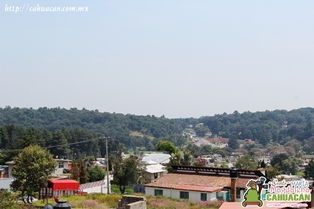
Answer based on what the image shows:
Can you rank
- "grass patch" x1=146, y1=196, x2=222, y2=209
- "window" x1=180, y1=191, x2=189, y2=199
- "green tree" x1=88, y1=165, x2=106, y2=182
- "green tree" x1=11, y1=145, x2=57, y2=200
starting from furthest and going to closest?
"green tree" x1=88, y1=165, x2=106, y2=182 → "green tree" x1=11, y1=145, x2=57, y2=200 → "window" x1=180, y1=191, x2=189, y2=199 → "grass patch" x1=146, y1=196, x2=222, y2=209

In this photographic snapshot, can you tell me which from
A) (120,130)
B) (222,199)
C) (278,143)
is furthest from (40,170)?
(278,143)

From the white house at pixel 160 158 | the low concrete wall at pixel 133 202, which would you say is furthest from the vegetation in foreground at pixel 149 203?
the white house at pixel 160 158

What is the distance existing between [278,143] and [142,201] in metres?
186

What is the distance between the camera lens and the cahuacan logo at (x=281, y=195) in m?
10.8

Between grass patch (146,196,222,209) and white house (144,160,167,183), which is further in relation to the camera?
white house (144,160,167,183)

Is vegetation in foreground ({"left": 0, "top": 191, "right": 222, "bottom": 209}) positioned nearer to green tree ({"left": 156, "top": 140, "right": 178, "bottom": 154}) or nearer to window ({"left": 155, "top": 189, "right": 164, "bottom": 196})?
window ({"left": 155, "top": 189, "right": 164, "bottom": 196})

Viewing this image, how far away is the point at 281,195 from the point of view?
1103cm

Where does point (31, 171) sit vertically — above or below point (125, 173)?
above

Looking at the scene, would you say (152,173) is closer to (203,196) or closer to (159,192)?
(159,192)

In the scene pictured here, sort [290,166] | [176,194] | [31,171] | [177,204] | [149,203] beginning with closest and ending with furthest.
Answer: [149,203]
[177,204]
[176,194]
[31,171]
[290,166]

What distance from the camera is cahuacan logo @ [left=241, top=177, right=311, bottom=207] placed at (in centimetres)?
1083

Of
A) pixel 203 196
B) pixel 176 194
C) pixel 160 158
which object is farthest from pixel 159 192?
pixel 160 158

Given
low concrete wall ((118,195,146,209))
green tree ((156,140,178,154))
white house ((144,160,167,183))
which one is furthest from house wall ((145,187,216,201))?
green tree ((156,140,178,154))

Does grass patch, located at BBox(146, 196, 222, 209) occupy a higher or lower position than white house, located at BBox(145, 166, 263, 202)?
lower
